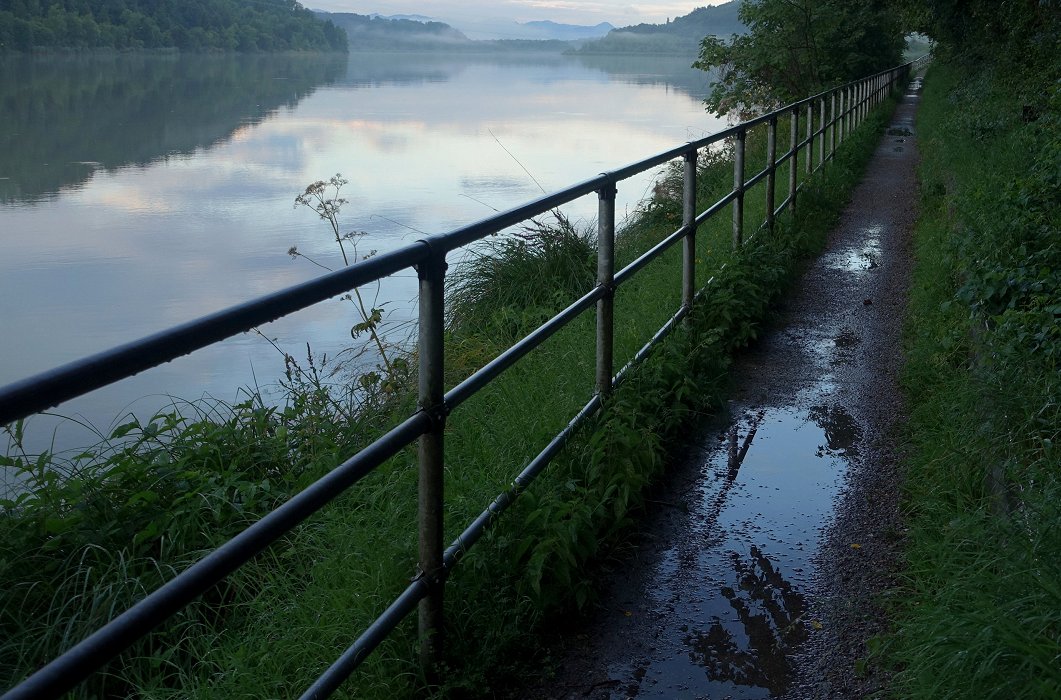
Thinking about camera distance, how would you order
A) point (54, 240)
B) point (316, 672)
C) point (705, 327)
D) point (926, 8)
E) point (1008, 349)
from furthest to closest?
1. point (926, 8)
2. point (54, 240)
3. point (705, 327)
4. point (1008, 349)
5. point (316, 672)

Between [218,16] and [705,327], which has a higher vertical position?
[218,16]

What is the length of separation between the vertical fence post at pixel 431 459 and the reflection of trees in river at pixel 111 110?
72.1 feet

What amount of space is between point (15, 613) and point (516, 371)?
280cm

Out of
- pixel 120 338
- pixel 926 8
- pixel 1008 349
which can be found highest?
pixel 926 8

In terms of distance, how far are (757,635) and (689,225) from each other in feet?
10.1

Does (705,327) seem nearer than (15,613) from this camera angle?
No

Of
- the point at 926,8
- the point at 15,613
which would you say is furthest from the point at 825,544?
the point at 926,8

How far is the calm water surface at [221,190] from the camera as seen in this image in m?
12.2

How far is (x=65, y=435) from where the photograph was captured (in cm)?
887

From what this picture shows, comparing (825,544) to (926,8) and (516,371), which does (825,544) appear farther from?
(926,8)

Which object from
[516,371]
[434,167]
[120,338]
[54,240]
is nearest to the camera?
[516,371]

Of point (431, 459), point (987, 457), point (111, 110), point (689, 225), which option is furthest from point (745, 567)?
point (111, 110)

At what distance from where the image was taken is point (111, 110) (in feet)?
131

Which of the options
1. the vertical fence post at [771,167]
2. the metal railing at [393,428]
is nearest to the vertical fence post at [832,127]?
the vertical fence post at [771,167]
